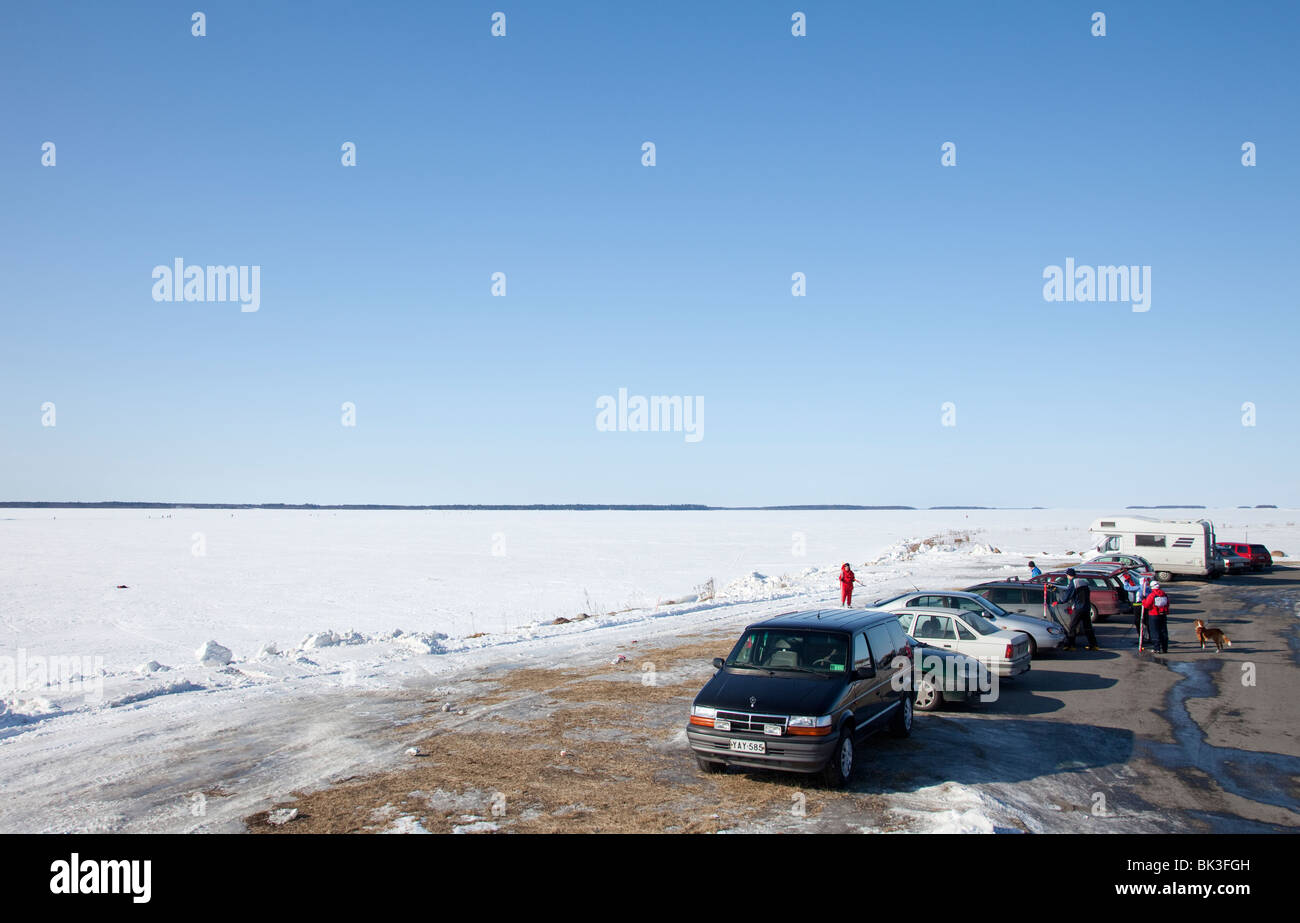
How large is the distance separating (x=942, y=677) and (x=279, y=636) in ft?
68.3

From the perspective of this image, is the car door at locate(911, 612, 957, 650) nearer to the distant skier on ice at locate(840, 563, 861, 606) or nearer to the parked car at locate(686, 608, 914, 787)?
the parked car at locate(686, 608, 914, 787)

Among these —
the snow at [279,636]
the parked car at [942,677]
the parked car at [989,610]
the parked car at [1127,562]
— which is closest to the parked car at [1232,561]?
the snow at [279,636]

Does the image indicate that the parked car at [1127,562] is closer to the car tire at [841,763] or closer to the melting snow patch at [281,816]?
the car tire at [841,763]

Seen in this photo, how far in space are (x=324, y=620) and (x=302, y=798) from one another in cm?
2221

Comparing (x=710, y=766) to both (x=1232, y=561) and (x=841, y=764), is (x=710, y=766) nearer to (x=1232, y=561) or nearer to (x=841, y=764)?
(x=841, y=764)

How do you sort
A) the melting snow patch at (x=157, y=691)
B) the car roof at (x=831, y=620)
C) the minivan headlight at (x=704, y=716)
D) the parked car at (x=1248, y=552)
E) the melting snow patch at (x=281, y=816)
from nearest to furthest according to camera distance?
the melting snow patch at (x=281, y=816) → the minivan headlight at (x=704, y=716) → the car roof at (x=831, y=620) → the melting snow patch at (x=157, y=691) → the parked car at (x=1248, y=552)

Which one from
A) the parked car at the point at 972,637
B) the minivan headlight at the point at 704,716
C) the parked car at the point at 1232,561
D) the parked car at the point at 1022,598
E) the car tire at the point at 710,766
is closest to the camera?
the minivan headlight at the point at 704,716

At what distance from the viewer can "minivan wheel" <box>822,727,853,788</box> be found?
945 centimetres

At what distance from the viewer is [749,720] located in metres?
9.64

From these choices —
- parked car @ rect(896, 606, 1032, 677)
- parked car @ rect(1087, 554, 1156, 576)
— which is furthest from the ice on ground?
parked car @ rect(1087, 554, 1156, 576)

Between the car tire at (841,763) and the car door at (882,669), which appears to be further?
the car door at (882,669)

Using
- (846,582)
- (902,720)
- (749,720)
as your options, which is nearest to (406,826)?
(749,720)

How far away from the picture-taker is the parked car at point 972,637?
51.2ft
